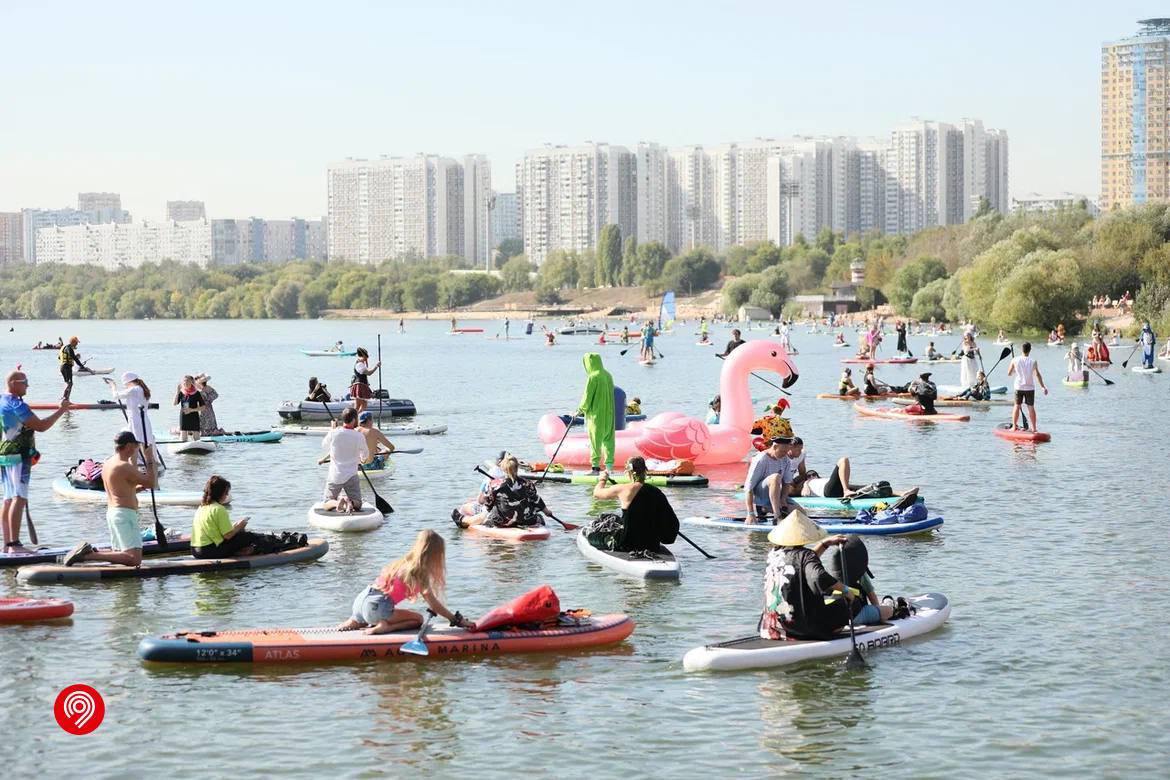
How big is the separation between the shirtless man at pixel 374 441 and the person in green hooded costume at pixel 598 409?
327 cm

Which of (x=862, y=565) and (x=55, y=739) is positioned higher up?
(x=862, y=565)

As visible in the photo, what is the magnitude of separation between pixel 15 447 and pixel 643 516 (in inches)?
283

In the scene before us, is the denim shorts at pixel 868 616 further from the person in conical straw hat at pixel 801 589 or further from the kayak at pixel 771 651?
the person in conical straw hat at pixel 801 589

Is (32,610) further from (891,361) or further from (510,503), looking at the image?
(891,361)

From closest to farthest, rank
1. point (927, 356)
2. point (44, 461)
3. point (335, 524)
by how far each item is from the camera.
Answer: point (335, 524) < point (44, 461) < point (927, 356)

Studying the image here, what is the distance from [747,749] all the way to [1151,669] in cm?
456

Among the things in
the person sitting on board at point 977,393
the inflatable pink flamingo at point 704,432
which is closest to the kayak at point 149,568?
the inflatable pink flamingo at point 704,432

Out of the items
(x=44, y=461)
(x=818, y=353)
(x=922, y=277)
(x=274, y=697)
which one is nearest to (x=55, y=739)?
(x=274, y=697)

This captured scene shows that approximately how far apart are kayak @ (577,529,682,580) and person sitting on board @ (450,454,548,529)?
1821 mm

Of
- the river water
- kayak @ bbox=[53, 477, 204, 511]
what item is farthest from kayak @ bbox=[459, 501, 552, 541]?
kayak @ bbox=[53, 477, 204, 511]

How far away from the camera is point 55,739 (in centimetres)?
1192

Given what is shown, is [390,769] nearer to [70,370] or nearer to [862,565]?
[862,565]

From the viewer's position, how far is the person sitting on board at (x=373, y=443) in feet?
73.2

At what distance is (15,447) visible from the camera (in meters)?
17.2
